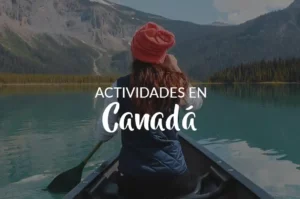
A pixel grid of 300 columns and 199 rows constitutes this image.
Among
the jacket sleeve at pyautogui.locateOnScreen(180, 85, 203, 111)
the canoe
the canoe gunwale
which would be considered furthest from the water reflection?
the jacket sleeve at pyautogui.locateOnScreen(180, 85, 203, 111)

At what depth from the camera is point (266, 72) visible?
126500mm

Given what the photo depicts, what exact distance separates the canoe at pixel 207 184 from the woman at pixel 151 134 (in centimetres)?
34

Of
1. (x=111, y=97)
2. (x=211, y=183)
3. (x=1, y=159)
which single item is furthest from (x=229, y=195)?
(x=1, y=159)

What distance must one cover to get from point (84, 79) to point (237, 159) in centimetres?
15929

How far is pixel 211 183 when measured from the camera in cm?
577

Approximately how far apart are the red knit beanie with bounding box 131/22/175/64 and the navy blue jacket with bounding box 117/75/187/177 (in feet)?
1.03

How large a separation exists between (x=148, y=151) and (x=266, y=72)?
424 feet

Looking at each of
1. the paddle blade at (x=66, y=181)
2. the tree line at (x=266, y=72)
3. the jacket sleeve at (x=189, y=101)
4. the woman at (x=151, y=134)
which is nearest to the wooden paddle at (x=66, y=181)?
the paddle blade at (x=66, y=181)

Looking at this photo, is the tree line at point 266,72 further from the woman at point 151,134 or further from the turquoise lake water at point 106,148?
the woman at point 151,134

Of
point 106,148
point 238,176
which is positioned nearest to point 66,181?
point 238,176

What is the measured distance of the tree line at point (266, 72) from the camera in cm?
12081

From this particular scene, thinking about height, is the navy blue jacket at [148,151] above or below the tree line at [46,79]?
below

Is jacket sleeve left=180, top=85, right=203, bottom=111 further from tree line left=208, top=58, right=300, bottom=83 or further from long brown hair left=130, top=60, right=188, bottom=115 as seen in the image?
tree line left=208, top=58, right=300, bottom=83

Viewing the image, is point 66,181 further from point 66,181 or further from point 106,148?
point 106,148
